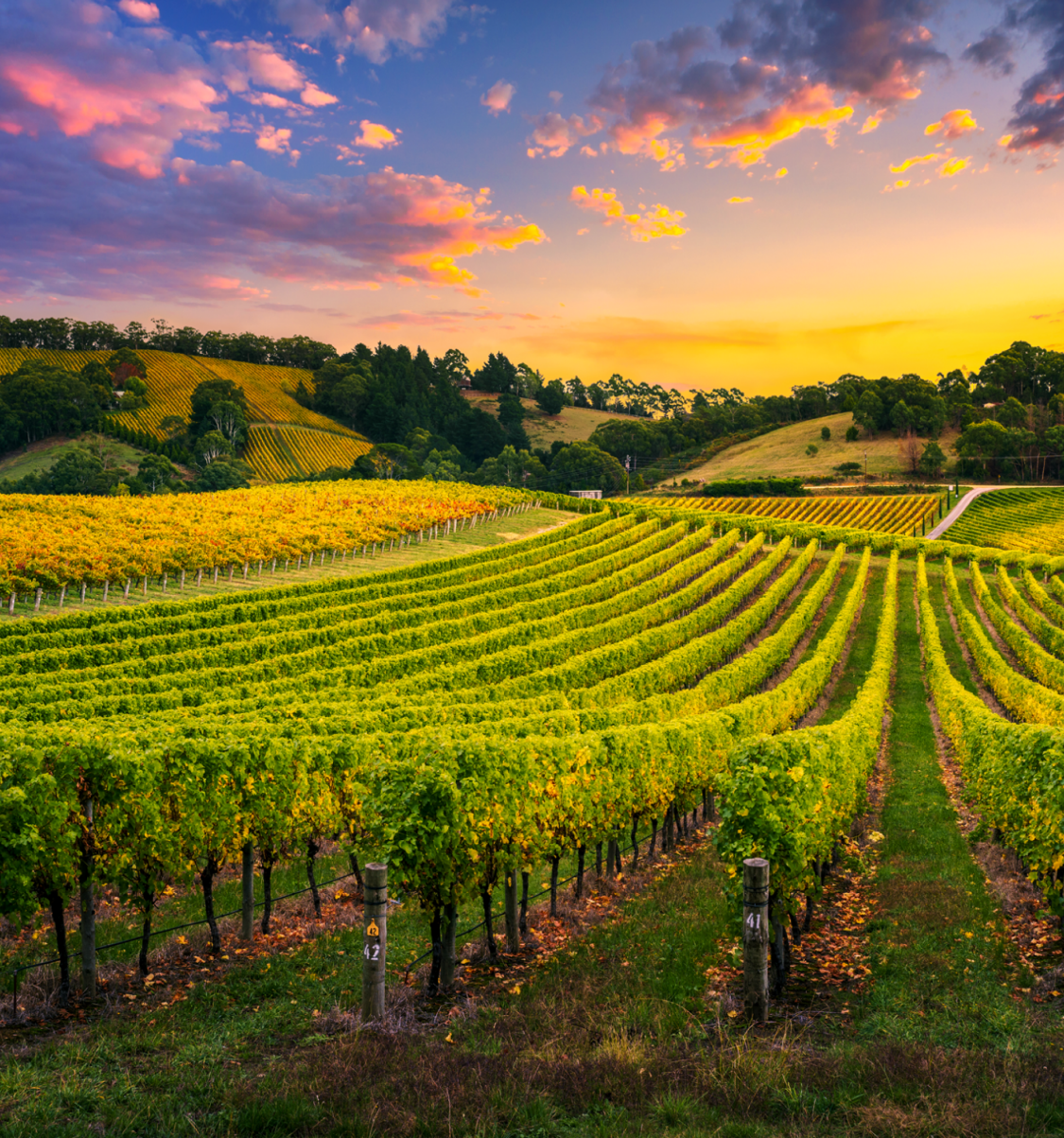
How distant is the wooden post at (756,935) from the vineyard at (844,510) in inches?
3218

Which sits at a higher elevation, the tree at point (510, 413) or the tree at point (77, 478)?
the tree at point (510, 413)

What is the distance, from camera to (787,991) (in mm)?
10062

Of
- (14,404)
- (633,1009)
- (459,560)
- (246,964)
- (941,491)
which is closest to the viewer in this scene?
(633,1009)

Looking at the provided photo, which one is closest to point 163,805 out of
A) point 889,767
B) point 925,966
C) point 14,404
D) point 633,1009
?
point 633,1009

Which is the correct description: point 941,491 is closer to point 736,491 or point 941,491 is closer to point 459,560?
point 736,491

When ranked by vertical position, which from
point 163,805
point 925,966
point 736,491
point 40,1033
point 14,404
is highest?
point 14,404

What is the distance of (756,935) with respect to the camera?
8.55 metres

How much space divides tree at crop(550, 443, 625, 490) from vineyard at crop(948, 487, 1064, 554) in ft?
206

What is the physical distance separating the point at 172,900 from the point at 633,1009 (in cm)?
1102

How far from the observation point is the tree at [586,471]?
14238cm

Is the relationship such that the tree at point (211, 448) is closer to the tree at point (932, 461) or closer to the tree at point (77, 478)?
the tree at point (77, 478)

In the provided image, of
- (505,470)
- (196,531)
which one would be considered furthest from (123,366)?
(196,531)

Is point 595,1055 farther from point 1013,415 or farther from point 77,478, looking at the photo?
point 1013,415

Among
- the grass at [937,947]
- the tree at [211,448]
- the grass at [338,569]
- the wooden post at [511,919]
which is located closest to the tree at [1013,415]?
the grass at [338,569]
